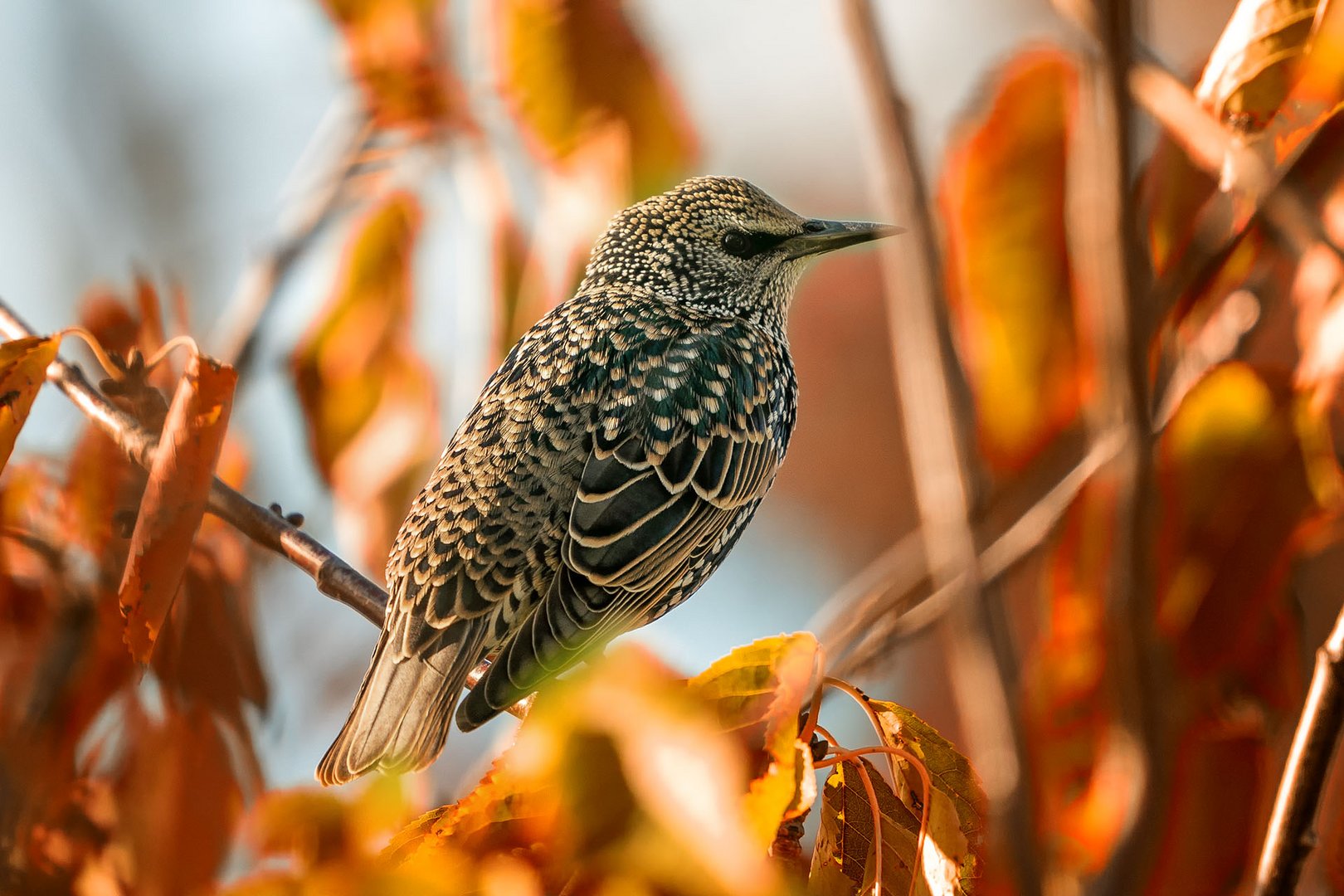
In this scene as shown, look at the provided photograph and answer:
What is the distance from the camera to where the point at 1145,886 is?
2816mm

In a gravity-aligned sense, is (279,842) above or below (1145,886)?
above

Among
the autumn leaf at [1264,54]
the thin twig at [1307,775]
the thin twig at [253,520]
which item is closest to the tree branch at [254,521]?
the thin twig at [253,520]

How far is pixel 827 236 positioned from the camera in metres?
4.13

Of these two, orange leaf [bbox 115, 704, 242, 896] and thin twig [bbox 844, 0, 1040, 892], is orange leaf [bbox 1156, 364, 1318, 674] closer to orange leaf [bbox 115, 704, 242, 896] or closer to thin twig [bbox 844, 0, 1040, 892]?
thin twig [bbox 844, 0, 1040, 892]

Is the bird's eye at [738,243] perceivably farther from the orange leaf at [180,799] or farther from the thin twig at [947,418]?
the thin twig at [947,418]

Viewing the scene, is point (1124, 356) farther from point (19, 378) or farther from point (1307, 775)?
point (19, 378)

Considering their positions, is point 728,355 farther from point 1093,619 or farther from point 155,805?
point 155,805

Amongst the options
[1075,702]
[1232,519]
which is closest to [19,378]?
[1075,702]

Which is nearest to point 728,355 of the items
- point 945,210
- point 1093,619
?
point 945,210

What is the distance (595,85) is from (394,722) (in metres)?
1.80

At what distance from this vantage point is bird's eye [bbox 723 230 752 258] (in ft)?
14.5

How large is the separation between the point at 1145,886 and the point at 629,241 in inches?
109

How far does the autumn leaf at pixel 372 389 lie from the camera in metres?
4.00

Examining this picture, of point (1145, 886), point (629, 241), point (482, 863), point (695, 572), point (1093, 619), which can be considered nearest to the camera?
point (482, 863)
